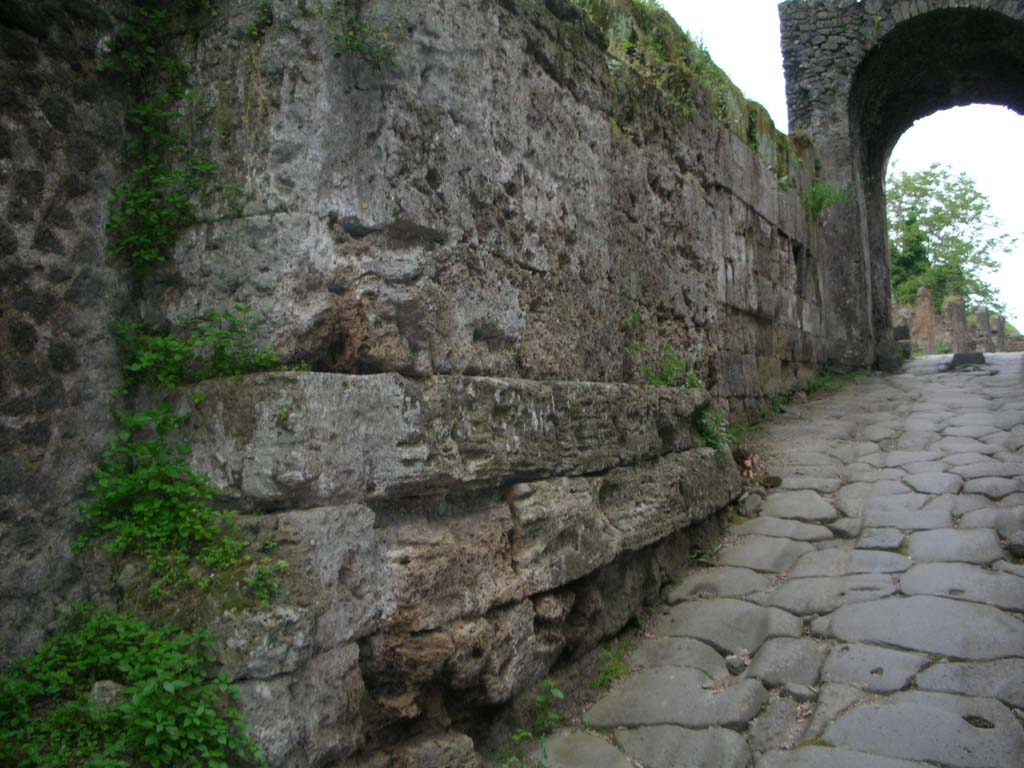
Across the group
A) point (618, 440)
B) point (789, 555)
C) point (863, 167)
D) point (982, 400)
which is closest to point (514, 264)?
point (618, 440)

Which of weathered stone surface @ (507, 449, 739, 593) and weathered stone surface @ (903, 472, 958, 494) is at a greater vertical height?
weathered stone surface @ (507, 449, 739, 593)

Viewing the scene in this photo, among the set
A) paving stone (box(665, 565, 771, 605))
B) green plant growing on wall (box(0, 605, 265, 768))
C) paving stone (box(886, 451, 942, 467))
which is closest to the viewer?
green plant growing on wall (box(0, 605, 265, 768))

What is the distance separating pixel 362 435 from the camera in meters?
2.45

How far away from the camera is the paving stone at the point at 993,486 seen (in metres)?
5.17

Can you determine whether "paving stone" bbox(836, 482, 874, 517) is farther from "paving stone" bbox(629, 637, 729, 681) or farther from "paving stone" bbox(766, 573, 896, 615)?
"paving stone" bbox(629, 637, 729, 681)

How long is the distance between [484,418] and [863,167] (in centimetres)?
1160

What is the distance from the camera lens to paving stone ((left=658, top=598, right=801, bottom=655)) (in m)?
3.74

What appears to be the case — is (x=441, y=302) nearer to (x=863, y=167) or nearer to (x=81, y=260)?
(x=81, y=260)

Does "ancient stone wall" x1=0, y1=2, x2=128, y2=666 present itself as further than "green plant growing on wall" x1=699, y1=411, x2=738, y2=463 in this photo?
No

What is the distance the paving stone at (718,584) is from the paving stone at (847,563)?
212 mm

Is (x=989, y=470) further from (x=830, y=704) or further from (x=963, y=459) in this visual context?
(x=830, y=704)

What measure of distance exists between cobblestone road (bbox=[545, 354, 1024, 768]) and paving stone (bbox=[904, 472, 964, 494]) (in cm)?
2

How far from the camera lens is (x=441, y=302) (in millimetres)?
2871

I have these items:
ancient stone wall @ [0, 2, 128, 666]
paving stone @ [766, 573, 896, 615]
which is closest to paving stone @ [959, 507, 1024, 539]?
paving stone @ [766, 573, 896, 615]
